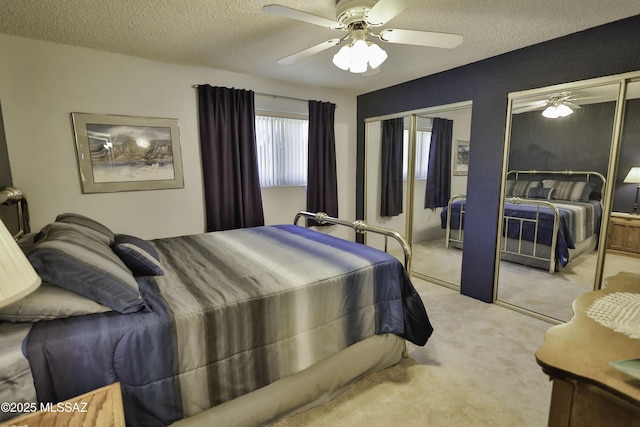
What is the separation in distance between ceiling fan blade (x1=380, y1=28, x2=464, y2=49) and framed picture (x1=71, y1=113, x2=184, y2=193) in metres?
2.32

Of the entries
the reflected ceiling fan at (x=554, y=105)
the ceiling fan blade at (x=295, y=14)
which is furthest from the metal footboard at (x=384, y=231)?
the reflected ceiling fan at (x=554, y=105)

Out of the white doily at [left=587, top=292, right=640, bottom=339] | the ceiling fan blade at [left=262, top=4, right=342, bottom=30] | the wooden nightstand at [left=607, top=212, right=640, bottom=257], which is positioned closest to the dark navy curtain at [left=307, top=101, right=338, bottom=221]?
the ceiling fan blade at [left=262, top=4, right=342, bottom=30]

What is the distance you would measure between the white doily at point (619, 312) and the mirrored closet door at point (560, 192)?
5.07 feet

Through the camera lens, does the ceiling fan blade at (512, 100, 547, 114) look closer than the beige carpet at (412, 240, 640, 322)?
No

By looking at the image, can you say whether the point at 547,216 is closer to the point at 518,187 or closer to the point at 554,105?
the point at 518,187

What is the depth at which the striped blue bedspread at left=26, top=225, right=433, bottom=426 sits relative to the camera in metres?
1.15

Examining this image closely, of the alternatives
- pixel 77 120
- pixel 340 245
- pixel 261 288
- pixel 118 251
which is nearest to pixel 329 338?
pixel 261 288

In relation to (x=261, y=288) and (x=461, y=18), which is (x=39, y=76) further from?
(x=461, y=18)

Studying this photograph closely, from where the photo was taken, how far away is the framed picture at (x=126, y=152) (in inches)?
109

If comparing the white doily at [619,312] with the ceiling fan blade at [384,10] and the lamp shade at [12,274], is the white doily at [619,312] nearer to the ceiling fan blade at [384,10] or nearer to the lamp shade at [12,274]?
the ceiling fan blade at [384,10]

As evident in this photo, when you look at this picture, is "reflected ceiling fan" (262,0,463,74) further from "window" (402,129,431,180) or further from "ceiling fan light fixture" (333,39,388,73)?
"window" (402,129,431,180)

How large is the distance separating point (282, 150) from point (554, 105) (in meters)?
2.81

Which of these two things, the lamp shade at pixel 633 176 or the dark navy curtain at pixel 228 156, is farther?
the dark navy curtain at pixel 228 156

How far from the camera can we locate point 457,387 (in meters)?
1.92
